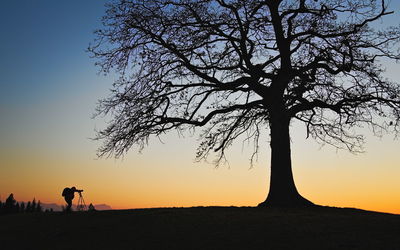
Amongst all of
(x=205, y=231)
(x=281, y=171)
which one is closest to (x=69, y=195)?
(x=205, y=231)

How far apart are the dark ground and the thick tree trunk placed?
2.18 meters

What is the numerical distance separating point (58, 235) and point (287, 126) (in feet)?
37.3

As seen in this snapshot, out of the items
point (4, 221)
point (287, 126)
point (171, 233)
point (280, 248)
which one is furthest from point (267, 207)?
point (4, 221)

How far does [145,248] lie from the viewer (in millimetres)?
11961

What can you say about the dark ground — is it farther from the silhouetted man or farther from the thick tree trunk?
the thick tree trunk

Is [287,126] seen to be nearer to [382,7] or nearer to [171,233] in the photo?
[382,7]

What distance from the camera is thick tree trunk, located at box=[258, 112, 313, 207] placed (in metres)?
19.6

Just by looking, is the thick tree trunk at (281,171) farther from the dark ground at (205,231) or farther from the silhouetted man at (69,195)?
the silhouetted man at (69,195)

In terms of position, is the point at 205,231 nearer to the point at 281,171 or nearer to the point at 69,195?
the point at 281,171

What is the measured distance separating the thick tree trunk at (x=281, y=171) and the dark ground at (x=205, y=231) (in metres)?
2.18

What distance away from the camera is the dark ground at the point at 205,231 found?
11664mm

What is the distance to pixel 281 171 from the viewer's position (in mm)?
19938

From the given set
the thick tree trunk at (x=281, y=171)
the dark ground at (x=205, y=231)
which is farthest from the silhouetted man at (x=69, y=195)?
the thick tree trunk at (x=281, y=171)

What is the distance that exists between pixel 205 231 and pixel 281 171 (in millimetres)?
7641
